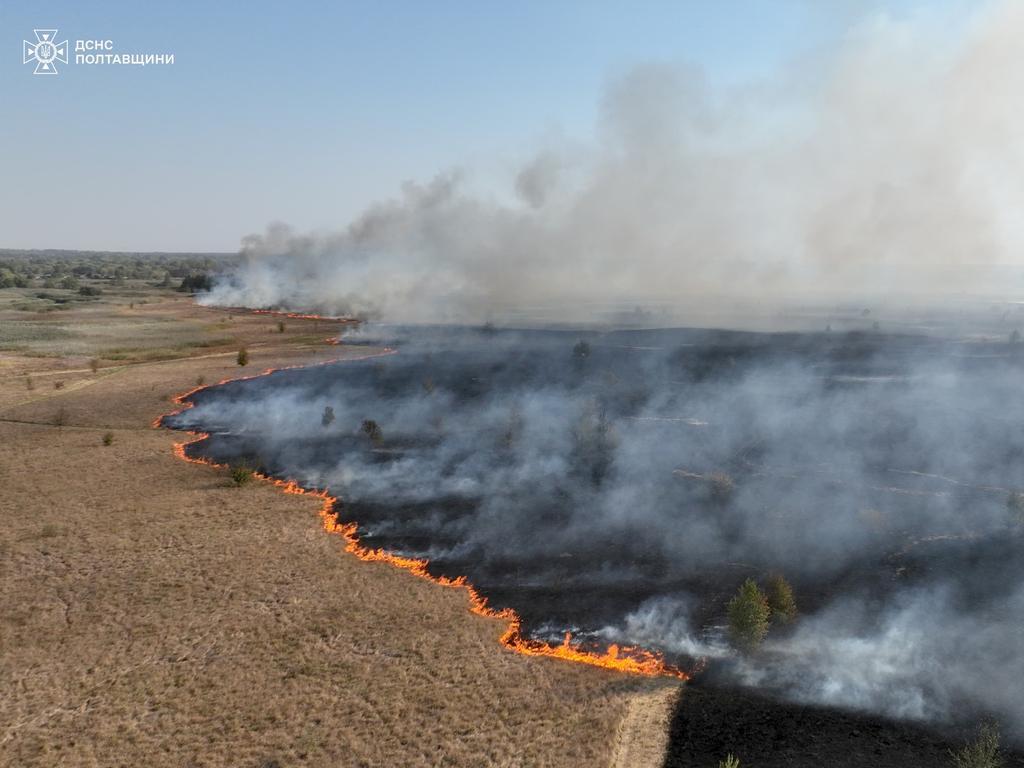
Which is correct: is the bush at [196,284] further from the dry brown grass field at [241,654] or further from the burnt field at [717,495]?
the dry brown grass field at [241,654]

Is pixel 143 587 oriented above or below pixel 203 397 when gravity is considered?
below

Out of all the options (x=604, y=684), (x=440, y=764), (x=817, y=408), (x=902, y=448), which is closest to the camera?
(x=440, y=764)

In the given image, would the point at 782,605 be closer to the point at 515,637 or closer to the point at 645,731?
the point at 645,731

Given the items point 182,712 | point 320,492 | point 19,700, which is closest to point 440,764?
point 182,712

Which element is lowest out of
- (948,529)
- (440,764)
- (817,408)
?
(440,764)

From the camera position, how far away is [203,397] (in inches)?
2405

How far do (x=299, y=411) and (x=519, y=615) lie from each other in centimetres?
3688

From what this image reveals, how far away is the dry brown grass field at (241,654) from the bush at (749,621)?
3.43m

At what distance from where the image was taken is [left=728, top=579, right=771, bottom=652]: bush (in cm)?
2272

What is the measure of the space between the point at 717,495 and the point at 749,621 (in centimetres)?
1514

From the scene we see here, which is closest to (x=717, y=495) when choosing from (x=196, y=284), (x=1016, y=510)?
(x=1016, y=510)

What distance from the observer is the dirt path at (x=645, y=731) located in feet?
59.3

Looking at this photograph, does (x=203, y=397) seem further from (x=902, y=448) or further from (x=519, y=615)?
(x=902, y=448)

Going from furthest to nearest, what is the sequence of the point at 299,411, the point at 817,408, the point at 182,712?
the point at 299,411 < the point at 817,408 < the point at 182,712
